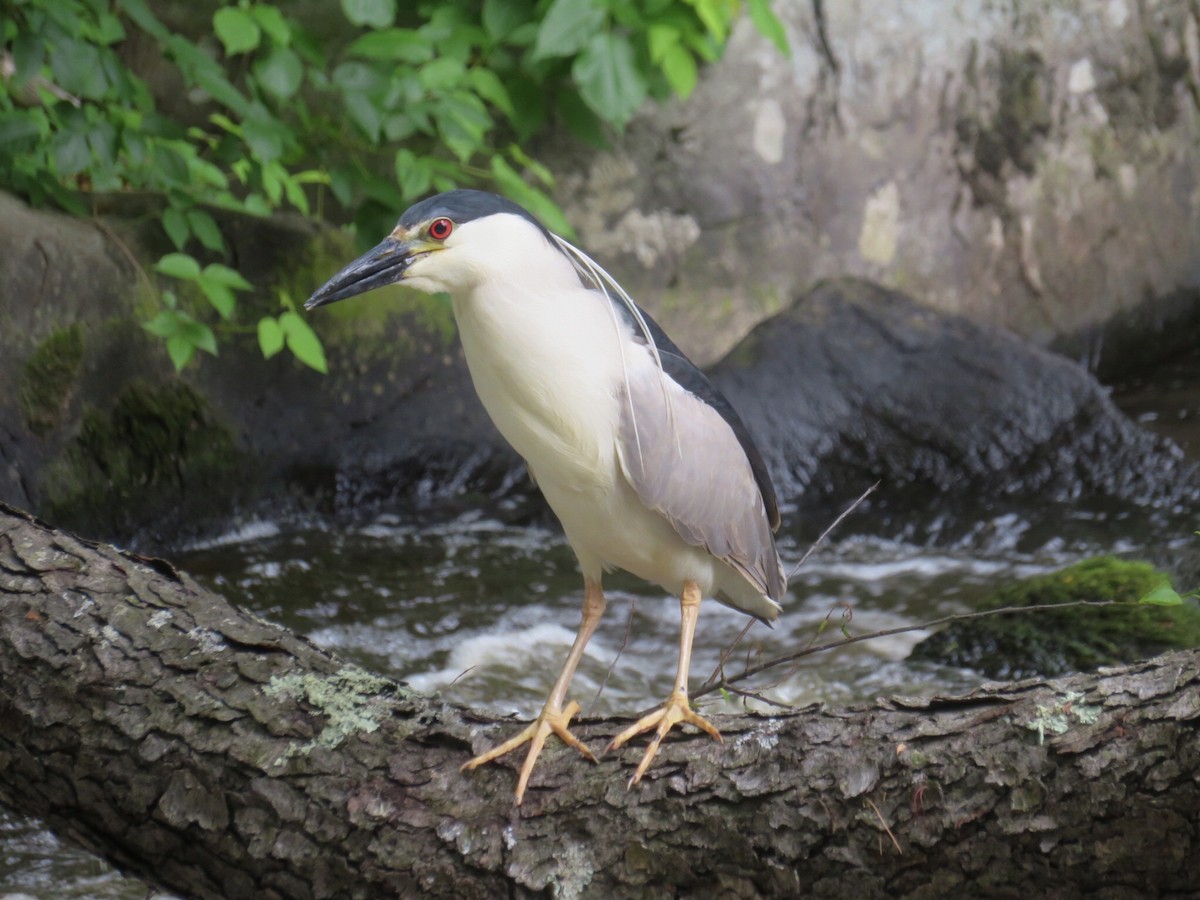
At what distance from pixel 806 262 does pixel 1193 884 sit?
4.58m

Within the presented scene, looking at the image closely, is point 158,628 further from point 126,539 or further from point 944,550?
point 944,550

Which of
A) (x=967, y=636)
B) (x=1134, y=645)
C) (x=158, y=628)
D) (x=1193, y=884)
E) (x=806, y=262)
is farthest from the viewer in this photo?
(x=806, y=262)

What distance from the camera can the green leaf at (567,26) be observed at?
4.00 metres

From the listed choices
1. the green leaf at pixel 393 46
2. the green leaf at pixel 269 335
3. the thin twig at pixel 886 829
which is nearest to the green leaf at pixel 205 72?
the green leaf at pixel 393 46

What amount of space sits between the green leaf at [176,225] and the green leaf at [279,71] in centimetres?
56

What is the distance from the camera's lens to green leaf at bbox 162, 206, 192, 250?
12.4 ft

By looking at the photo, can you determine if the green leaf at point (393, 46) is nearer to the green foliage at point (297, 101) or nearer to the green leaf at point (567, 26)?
the green foliage at point (297, 101)

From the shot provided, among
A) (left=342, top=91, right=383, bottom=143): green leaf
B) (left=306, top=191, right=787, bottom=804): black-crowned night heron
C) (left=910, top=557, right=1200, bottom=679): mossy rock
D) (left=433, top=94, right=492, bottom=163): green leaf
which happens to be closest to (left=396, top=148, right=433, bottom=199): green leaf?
(left=433, top=94, right=492, bottom=163): green leaf

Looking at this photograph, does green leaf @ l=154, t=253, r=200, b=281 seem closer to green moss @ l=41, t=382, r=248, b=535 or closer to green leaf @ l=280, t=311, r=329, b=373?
green leaf @ l=280, t=311, r=329, b=373

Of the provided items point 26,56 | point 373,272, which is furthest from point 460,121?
point 373,272

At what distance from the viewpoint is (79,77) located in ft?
10.3

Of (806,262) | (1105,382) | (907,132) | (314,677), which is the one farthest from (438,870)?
(1105,382)

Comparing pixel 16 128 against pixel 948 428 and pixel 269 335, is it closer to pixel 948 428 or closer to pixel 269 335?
pixel 269 335

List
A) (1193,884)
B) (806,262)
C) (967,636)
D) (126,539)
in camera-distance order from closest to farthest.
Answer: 1. (1193,884)
2. (967,636)
3. (126,539)
4. (806,262)
